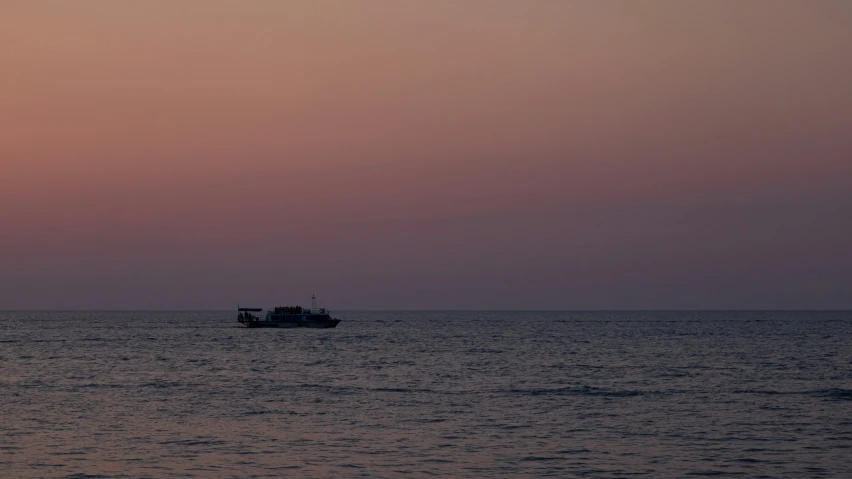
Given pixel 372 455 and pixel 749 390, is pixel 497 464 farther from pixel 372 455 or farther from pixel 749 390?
pixel 749 390

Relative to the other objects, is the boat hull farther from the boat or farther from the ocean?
the ocean

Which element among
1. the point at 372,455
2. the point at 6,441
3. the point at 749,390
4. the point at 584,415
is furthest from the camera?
the point at 749,390

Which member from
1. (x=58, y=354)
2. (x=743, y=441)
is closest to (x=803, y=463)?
(x=743, y=441)

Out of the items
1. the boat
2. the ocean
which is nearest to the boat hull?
the boat

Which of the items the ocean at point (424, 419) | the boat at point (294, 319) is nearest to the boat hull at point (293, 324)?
the boat at point (294, 319)

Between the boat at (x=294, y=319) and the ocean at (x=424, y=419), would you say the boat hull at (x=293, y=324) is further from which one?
the ocean at (x=424, y=419)

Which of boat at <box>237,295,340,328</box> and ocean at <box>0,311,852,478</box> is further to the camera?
boat at <box>237,295,340,328</box>

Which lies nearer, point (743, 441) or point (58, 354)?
point (743, 441)

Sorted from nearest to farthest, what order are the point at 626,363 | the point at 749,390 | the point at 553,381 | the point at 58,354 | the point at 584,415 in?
the point at 584,415, the point at 749,390, the point at 553,381, the point at 626,363, the point at 58,354

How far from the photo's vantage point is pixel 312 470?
36125 millimetres

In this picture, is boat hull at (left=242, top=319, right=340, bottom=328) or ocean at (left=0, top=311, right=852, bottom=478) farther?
boat hull at (left=242, top=319, right=340, bottom=328)

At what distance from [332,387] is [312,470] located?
105ft

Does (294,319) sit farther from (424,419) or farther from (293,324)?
(424,419)

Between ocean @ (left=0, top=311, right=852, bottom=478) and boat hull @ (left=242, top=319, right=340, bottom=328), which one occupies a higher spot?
boat hull @ (left=242, top=319, right=340, bottom=328)
